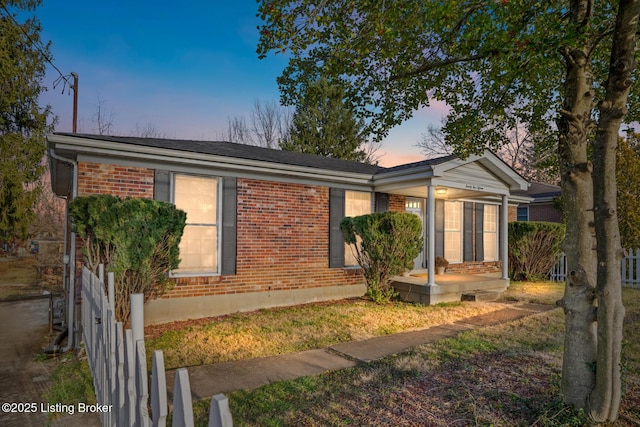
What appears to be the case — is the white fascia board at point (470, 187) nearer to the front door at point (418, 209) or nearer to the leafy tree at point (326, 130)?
the front door at point (418, 209)

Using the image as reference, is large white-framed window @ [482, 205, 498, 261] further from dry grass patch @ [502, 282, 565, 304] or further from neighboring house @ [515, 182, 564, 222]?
neighboring house @ [515, 182, 564, 222]

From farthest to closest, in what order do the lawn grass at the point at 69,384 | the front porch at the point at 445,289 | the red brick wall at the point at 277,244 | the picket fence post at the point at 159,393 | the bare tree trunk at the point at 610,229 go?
the front porch at the point at 445,289
the red brick wall at the point at 277,244
the lawn grass at the point at 69,384
the bare tree trunk at the point at 610,229
the picket fence post at the point at 159,393

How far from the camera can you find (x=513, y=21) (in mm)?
3420

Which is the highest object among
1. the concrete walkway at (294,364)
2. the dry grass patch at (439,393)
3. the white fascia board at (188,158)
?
the white fascia board at (188,158)

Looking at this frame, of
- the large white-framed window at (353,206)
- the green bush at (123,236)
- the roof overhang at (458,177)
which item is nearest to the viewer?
the green bush at (123,236)

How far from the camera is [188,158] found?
6926mm

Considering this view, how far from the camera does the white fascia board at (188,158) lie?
19.3 ft

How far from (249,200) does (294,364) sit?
413cm

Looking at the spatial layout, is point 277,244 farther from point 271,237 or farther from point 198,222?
point 198,222

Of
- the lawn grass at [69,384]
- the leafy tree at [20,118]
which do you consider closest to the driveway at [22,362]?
the lawn grass at [69,384]

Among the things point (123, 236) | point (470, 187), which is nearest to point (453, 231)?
point (470, 187)

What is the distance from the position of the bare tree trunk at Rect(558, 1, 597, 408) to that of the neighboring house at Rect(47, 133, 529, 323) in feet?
17.1

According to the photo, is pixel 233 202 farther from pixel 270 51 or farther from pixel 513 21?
pixel 513 21

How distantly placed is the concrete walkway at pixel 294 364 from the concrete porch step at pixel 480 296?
3.32 meters
